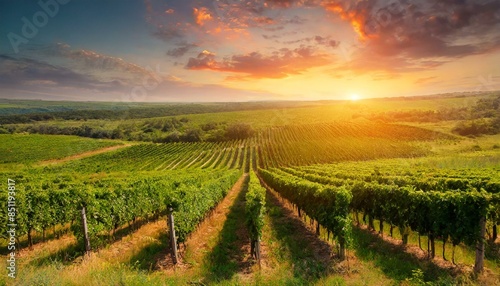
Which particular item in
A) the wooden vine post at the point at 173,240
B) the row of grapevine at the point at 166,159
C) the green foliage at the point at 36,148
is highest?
the wooden vine post at the point at 173,240

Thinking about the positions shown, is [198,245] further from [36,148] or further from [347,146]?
[36,148]

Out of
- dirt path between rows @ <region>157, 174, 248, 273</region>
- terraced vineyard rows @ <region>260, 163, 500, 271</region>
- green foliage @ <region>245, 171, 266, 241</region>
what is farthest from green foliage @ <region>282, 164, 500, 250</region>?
dirt path between rows @ <region>157, 174, 248, 273</region>

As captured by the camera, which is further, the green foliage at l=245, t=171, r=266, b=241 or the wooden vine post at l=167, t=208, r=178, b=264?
the green foliage at l=245, t=171, r=266, b=241

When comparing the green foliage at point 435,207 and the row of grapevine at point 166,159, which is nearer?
the green foliage at point 435,207

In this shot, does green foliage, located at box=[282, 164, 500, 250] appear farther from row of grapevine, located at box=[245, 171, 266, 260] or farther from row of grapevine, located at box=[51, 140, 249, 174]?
row of grapevine, located at box=[51, 140, 249, 174]

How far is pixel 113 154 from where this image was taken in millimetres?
98125

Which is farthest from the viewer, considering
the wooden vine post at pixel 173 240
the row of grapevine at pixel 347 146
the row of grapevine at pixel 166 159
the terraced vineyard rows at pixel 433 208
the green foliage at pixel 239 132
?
the green foliage at pixel 239 132

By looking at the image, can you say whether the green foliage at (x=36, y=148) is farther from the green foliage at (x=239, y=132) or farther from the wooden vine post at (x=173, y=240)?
the wooden vine post at (x=173, y=240)

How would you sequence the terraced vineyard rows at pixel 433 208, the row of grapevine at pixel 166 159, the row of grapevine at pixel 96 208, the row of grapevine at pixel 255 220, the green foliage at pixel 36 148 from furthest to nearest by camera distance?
the green foliage at pixel 36 148, the row of grapevine at pixel 166 159, the row of grapevine at pixel 96 208, the row of grapevine at pixel 255 220, the terraced vineyard rows at pixel 433 208

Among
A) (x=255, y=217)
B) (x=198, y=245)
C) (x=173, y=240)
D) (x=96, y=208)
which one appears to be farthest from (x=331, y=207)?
(x=96, y=208)

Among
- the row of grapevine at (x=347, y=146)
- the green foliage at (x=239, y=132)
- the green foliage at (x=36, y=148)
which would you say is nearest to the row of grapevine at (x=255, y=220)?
the row of grapevine at (x=347, y=146)

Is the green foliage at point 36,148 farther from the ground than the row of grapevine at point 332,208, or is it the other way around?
the row of grapevine at point 332,208

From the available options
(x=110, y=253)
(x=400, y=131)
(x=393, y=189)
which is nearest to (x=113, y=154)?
(x=110, y=253)

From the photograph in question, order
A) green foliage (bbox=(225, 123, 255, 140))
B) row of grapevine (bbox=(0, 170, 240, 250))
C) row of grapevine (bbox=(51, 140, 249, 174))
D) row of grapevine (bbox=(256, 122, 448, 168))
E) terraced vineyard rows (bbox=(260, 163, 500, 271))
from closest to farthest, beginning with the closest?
terraced vineyard rows (bbox=(260, 163, 500, 271)) → row of grapevine (bbox=(0, 170, 240, 250)) → row of grapevine (bbox=(51, 140, 249, 174)) → row of grapevine (bbox=(256, 122, 448, 168)) → green foliage (bbox=(225, 123, 255, 140))
